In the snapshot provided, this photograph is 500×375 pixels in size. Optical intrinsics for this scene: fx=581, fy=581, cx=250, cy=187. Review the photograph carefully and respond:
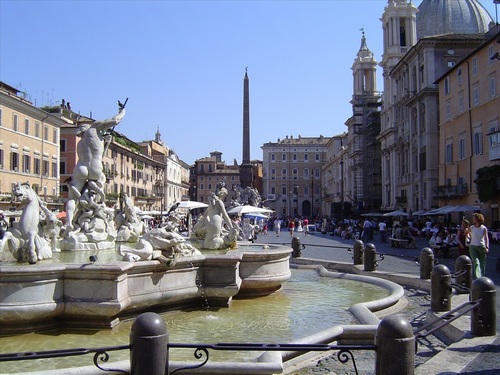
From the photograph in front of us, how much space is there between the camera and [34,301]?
738 cm

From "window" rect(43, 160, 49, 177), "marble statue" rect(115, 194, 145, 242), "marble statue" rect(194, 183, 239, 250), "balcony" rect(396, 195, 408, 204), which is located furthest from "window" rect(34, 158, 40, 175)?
"marble statue" rect(194, 183, 239, 250)

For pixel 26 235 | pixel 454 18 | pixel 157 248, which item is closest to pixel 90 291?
pixel 157 248

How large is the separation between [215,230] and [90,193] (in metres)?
2.94

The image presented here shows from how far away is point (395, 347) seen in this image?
474 cm

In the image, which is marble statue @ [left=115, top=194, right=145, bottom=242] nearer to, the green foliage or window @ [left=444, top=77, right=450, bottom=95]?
the green foliage

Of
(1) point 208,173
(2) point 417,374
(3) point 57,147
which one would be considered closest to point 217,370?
(2) point 417,374

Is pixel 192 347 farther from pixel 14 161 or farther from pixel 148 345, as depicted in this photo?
pixel 14 161

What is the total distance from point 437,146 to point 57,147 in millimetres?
31744

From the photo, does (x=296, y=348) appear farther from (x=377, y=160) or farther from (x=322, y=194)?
(x=322, y=194)

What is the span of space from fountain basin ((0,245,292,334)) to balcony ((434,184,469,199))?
33789 millimetres

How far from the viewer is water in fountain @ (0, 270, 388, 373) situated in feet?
21.8

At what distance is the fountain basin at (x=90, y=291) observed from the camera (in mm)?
7285

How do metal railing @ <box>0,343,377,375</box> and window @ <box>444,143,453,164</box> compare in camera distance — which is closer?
metal railing @ <box>0,343,377,375</box>

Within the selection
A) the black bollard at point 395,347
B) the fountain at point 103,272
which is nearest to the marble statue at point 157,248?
the fountain at point 103,272
